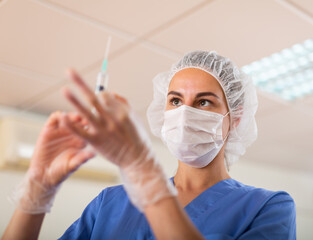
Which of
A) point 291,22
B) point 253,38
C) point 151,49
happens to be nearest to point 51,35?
point 151,49

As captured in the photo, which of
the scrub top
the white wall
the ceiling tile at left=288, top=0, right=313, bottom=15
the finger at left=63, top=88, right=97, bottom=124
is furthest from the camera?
the white wall

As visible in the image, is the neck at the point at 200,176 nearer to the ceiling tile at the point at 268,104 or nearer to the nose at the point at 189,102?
the nose at the point at 189,102

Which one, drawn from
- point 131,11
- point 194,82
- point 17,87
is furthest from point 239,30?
point 17,87

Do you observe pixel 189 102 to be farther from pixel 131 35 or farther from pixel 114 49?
pixel 114 49

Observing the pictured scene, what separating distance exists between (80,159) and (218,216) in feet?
1.56

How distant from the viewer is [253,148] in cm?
451

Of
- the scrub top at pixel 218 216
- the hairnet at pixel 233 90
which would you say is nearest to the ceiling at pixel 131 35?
the hairnet at pixel 233 90

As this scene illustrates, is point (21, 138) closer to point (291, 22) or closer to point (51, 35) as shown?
point (51, 35)

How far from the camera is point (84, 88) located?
2.33 ft

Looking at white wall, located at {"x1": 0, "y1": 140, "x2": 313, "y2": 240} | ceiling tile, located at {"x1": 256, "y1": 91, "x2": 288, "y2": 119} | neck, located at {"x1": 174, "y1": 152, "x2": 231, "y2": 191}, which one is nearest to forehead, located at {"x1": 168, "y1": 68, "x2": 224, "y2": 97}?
neck, located at {"x1": 174, "y1": 152, "x2": 231, "y2": 191}

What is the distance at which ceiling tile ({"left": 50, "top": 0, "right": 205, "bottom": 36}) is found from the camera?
1.94 metres

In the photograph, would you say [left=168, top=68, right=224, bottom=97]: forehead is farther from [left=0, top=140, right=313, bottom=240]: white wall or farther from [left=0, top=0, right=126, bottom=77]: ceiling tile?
[left=0, top=140, right=313, bottom=240]: white wall

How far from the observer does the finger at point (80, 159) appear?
89cm

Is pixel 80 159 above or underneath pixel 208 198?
above
